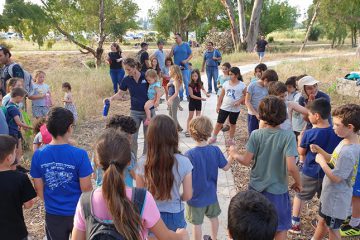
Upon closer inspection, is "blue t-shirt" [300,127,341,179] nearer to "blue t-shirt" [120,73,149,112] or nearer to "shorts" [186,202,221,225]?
"shorts" [186,202,221,225]

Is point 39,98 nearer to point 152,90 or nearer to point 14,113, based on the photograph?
point 14,113

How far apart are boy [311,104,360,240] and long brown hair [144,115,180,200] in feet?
4.66

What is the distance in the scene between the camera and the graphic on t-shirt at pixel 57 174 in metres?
2.69

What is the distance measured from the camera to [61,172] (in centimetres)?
271

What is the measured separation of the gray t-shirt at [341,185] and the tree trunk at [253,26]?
2148cm

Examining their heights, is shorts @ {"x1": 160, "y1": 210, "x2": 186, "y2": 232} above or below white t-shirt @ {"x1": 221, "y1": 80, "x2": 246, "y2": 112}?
below

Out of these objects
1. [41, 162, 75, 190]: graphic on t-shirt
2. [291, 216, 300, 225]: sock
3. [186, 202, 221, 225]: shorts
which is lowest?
[291, 216, 300, 225]: sock

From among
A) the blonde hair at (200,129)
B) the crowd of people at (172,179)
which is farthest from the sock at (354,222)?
the blonde hair at (200,129)

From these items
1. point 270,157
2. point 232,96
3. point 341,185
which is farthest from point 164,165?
point 232,96

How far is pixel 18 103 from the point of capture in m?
5.19

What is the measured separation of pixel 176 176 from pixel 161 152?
0.24 meters

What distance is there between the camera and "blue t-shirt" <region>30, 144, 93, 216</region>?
8.80 ft

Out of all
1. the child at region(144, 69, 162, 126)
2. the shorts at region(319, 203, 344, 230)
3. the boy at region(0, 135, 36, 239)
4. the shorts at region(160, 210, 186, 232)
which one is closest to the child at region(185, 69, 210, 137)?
the child at region(144, 69, 162, 126)

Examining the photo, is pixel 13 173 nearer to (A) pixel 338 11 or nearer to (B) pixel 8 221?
(B) pixel 8 221
